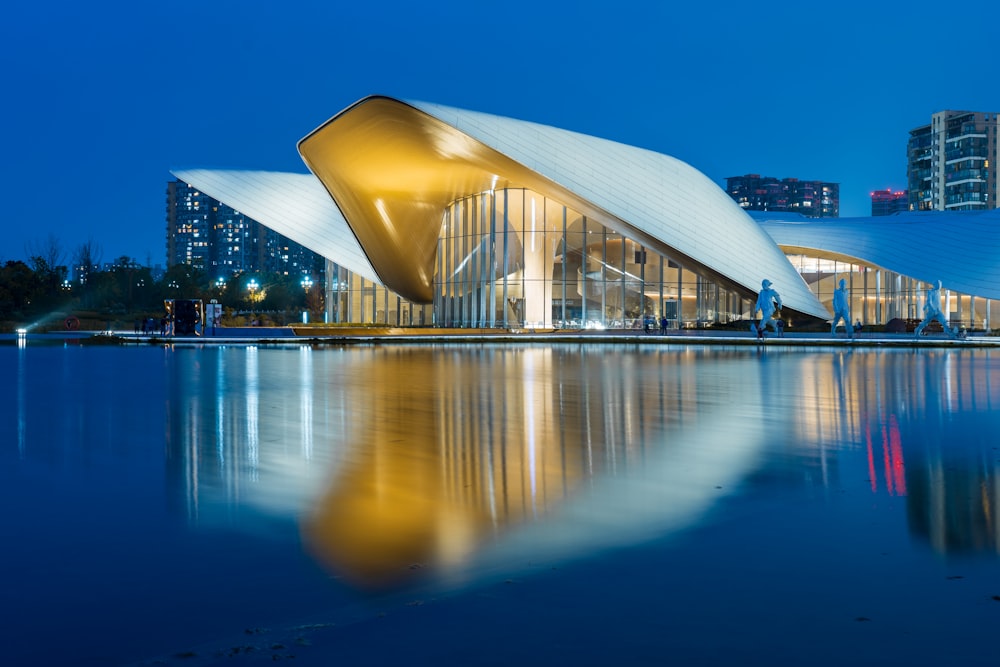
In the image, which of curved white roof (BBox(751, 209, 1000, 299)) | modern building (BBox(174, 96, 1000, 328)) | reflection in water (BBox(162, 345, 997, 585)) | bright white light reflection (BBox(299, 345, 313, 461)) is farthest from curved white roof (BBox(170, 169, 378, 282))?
reflection in water (BBox(162, 345, 997, 585))

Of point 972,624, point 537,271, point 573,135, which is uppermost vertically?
point 573,135

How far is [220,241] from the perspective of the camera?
7224 inches

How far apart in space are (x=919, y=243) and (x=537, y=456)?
51164mm

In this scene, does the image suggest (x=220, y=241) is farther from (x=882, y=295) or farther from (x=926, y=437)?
(x=926, y=437)

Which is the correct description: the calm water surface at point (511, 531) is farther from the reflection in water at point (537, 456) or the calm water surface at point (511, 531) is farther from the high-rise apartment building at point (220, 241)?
the high-rise apartment building at point (220, 241)

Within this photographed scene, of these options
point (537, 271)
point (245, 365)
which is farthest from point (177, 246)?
point (245, 365)

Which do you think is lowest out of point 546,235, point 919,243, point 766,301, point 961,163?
point 766,301

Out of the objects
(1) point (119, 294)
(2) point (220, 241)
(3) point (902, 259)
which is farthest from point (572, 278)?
(2) point (220, 241)

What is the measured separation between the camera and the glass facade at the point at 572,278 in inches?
1794

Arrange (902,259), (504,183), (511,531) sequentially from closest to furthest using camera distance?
(511,531) < (504,183) < (902,259)

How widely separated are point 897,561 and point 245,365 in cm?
1769

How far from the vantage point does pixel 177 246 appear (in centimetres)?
19075

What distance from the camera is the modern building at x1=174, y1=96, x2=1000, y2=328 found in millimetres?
39812

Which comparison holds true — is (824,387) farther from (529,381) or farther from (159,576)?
(159,576)
